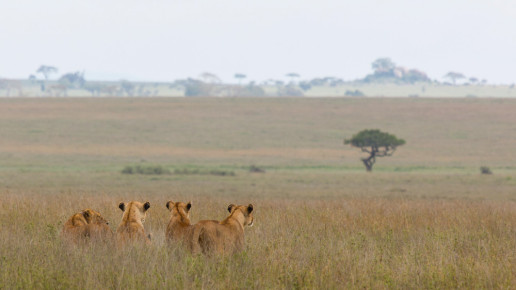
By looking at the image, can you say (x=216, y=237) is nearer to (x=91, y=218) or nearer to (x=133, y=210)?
(x=133, y=210)

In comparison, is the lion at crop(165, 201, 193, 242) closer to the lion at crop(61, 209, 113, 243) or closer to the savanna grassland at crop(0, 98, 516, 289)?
the savanna grassland at crop(0, 98, 516, 289)

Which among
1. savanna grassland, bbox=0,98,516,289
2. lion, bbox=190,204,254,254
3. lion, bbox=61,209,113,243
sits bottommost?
savanna grassland, bbox=0,98,516,289

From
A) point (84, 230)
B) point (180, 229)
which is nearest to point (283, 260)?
point (180, 229)

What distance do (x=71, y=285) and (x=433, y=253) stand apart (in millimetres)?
4919

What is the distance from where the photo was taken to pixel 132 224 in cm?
1028

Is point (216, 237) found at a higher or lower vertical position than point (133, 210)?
lower

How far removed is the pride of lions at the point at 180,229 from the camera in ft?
31.0

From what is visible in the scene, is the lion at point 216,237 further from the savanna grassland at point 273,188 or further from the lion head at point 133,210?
the lion head at point 133,210

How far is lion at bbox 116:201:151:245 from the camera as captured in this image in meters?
10.1

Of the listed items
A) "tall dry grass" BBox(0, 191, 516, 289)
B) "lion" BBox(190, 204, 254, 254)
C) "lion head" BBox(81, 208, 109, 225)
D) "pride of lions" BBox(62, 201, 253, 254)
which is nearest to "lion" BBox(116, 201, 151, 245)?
"pride of lions" BBox(62, 201, 253, 254)

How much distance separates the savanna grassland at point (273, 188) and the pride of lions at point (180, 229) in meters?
0.19

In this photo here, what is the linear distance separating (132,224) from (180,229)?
0.79 m

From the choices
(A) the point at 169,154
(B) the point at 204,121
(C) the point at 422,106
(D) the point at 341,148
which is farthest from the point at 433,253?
(C) the point at 422,106

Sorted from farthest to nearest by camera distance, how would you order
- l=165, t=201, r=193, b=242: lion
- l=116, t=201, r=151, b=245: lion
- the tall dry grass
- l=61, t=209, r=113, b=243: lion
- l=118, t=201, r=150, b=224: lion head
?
1. l=61, t=209, r=113, b=243: lion
2. l=118, t=201, r=150, b=224: lion head
3. l=116, t=201, r=151, b=245: lion
4. l=165, t=201, r=193, b=242: lion
5. the tall dry grass
